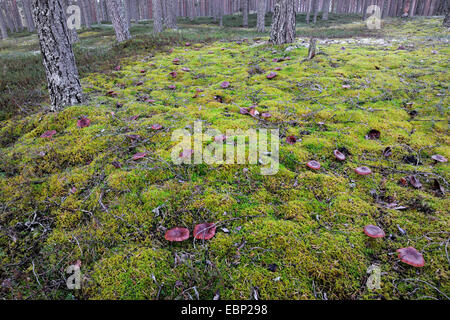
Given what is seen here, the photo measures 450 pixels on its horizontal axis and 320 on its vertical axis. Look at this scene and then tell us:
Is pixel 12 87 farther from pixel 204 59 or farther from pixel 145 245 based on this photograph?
pixel 145 245

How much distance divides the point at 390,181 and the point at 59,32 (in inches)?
235

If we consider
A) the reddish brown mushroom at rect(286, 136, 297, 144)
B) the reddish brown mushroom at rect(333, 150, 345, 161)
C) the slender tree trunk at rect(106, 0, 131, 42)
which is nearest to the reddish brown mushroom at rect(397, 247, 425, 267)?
the reddish brown mushroom at rect(333, 150, 345, 161)

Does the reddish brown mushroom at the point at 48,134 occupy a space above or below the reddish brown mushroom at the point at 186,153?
above

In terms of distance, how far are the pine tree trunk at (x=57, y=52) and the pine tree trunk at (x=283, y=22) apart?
6.89 m

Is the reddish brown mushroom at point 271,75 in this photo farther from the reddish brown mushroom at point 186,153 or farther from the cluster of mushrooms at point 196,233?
the cluster of mushrooms at point 196,233

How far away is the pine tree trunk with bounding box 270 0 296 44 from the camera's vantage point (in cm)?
820

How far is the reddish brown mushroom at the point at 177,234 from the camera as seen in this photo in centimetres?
222

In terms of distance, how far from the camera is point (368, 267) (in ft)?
6.57

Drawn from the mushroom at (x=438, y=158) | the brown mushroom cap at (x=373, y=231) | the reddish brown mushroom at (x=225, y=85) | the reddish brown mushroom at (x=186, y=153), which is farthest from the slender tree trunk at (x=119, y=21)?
the brown mushroom cap at (x=373, y=231)

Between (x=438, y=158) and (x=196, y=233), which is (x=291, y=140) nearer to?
(x=438, y=158)

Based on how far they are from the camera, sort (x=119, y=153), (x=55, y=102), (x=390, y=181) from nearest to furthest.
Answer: (x=390, y=181) → (x=119, y=153) → (x=55, y=102)

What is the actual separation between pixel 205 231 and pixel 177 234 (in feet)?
0.89

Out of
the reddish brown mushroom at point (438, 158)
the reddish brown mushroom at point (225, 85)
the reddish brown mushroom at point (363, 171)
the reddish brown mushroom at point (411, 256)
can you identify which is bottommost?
the reddish brown mushroom at point (411, 256)


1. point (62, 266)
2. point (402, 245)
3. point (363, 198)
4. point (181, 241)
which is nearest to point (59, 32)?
point (62, 266)
